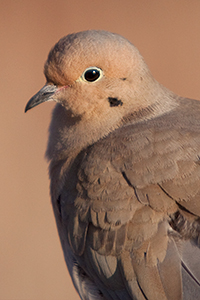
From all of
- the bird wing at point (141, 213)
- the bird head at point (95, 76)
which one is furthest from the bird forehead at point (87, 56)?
the bird wing at point (141, 213)

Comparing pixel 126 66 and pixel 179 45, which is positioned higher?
pixel 179 45

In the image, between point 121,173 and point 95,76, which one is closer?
point 121,173

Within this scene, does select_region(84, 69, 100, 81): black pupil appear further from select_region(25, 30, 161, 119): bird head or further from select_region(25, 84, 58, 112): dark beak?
select_region(25, 84, 58, 112): dark beak

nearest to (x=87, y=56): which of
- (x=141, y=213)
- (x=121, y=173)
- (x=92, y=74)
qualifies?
(x=92, y=74)

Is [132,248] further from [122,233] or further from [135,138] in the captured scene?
[135,138]

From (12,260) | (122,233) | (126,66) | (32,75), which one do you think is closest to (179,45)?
(32,75)

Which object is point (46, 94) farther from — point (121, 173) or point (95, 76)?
point (121, 173)
